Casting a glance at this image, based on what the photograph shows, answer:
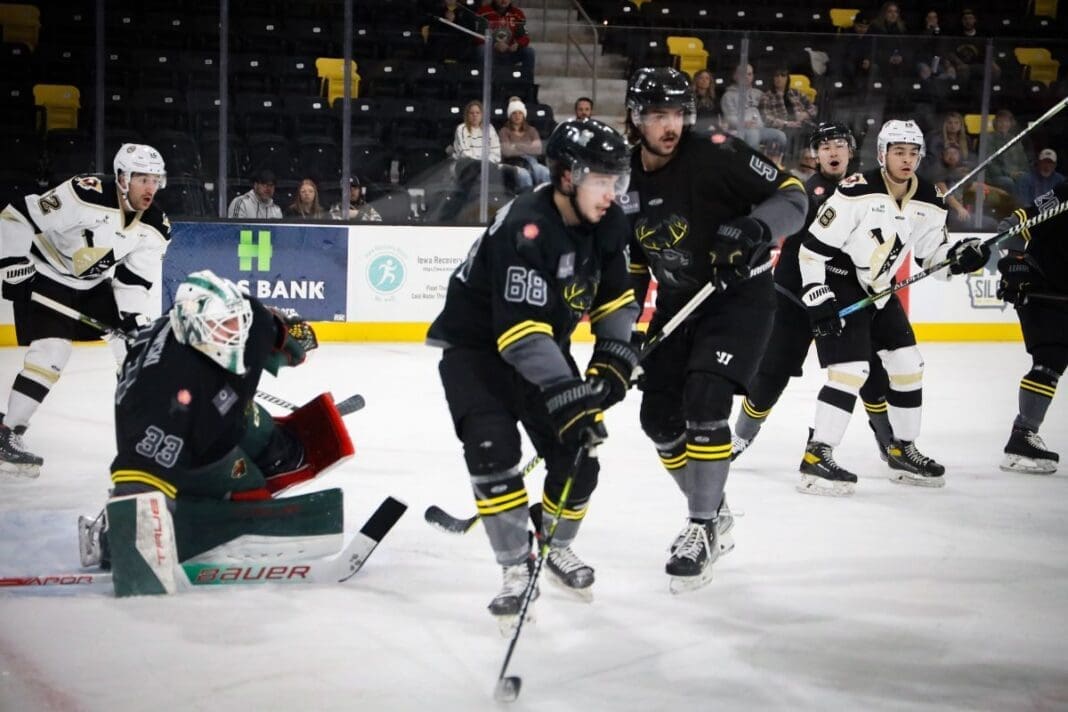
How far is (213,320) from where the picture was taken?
3254mm

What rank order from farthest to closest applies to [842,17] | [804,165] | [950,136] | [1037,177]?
1. [842,17]
2. [1037,177]
3. [950,136]
4. [804,165]

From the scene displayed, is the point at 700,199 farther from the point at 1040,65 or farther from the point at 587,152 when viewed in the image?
the point at 1040,65

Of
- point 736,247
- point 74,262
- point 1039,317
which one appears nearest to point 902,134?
point 1039,317

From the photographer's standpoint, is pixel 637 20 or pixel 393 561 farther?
pixel 637 20

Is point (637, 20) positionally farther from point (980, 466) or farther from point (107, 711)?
point (107, 711)

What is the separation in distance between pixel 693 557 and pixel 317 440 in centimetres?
117

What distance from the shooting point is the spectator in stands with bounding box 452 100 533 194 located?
8.64 meters

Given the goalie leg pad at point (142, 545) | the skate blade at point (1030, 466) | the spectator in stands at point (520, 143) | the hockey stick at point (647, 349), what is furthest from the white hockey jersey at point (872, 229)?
the spectator in stands at point (520, 143)

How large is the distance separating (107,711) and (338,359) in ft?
16.7

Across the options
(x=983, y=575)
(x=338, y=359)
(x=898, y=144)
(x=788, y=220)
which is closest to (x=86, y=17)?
(x=338, y=359)

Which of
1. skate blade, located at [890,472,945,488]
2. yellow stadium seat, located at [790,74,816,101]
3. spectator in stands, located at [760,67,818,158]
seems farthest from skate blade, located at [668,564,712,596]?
yellow stadium seat, located at [790,74,816,101]

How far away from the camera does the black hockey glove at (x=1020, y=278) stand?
529cm

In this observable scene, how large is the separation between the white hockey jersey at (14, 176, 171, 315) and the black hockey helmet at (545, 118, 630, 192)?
2.47 m

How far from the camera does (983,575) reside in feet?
12.4
